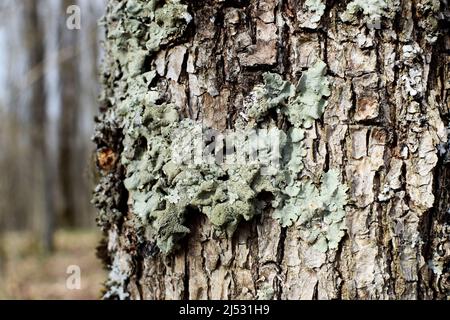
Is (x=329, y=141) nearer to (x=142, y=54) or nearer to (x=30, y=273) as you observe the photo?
(x=142, y=54)

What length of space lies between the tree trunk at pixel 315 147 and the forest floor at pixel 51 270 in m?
2.88

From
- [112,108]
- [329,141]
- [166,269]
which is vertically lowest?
[166,269]

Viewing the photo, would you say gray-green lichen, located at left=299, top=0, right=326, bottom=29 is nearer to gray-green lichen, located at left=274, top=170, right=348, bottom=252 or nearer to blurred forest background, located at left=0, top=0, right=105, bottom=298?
gray-green lichen, located at left=274, top=170, right=348, bottom=252

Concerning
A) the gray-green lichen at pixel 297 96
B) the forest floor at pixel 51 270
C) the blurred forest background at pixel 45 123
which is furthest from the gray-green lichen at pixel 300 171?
the blurred forest background at pixel 45 123

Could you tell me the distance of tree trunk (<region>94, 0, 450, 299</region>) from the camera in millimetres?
1202

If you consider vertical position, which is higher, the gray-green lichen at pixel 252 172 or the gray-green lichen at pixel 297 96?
the gray-green lichen at pixel 297 96

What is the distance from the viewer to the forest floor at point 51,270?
5.12m

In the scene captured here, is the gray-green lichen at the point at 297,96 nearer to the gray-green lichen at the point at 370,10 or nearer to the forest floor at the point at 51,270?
the gray-green lichen at the point at 370,10

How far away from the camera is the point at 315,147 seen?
4.01ft

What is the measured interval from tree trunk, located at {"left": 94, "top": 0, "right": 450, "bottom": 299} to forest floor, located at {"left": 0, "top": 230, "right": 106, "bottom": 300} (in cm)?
288

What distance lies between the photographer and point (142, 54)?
1.37m

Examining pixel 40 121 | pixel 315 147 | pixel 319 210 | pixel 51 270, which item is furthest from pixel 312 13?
pixel 40 121
